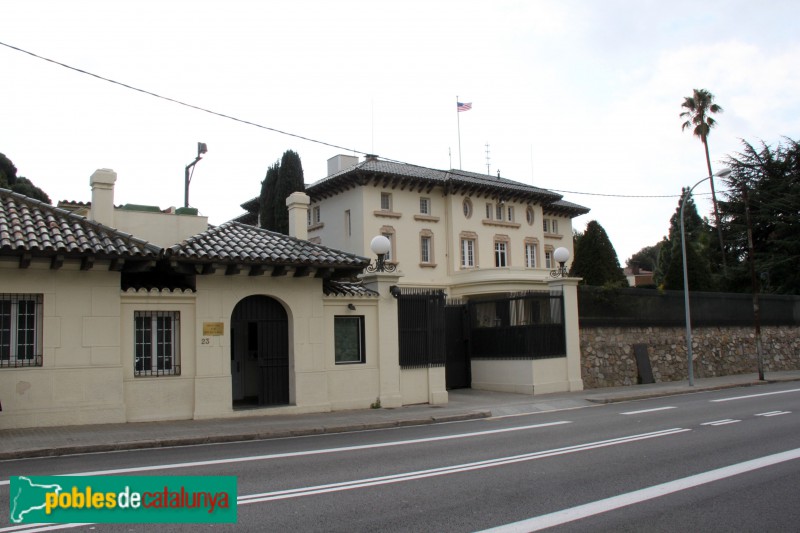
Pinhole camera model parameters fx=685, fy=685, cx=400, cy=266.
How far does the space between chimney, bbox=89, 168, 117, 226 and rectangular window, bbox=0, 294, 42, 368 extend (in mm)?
2678

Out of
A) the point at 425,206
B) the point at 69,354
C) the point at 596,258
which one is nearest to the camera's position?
the point at 69,354

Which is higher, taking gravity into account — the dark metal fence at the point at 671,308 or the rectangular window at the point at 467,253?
the rectangular window at the point at 467,253

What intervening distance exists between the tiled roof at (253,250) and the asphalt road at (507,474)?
4371mm

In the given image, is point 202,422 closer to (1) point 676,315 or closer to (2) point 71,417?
(2) point 71,417

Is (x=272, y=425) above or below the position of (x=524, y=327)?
below

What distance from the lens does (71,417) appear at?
13.7 meters

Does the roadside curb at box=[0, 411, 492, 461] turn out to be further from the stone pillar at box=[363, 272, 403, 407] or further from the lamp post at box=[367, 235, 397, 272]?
the lamp post at box=[367, 235, 397, 272]

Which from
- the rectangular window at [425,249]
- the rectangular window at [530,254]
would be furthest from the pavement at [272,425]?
the rectangular window at [530,254]

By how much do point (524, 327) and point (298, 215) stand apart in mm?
7979

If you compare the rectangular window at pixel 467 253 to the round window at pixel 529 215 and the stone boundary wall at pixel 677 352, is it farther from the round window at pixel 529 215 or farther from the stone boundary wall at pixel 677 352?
the stone boundary wall at pixel 677 352

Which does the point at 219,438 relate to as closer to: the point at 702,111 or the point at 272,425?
the point at 272,425

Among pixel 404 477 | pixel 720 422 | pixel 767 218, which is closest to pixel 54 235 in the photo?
pixel 404 477

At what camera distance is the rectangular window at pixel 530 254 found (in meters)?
45.2

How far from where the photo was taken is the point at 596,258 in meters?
37.9
